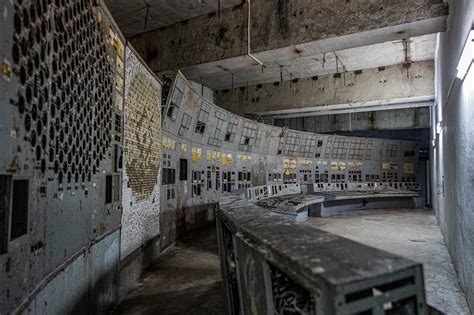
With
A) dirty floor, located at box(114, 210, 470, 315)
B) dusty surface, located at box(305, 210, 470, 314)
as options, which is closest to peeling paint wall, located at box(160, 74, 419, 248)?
dirty floor, located at box(114, 210, 470, 315)

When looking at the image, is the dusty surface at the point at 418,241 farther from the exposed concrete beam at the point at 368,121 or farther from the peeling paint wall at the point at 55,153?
the exposed concrete beam at the point at 368,121

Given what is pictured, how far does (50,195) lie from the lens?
1642 millimetres

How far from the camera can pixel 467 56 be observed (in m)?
2.41

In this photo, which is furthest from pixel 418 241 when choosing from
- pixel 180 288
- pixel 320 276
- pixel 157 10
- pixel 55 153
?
pixel 157 10

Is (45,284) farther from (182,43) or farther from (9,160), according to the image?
(182,43)

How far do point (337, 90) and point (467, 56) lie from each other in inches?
237

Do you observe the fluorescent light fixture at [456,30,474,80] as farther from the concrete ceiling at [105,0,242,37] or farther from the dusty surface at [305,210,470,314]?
the concrete ceiling at [105,0,242,37]

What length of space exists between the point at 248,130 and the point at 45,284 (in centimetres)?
713

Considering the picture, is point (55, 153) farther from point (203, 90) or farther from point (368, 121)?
point (368, 121)

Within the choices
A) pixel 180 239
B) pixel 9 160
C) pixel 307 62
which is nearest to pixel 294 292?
pixel 9 160

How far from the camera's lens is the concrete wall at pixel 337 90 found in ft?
24.7

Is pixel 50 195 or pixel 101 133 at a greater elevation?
pixel 101 133

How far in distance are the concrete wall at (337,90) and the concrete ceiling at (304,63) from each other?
8.7 inches

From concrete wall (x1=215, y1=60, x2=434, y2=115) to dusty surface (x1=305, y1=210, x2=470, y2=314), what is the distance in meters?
3.34
